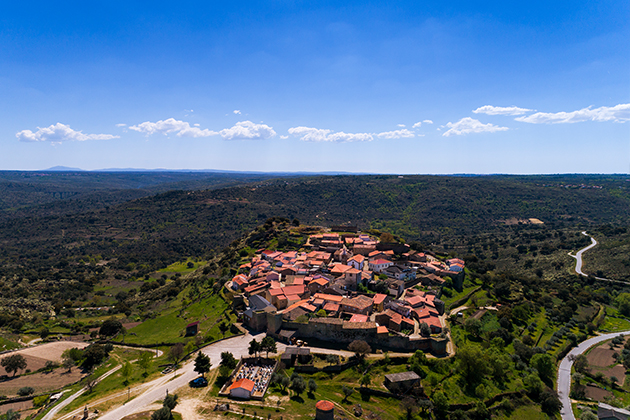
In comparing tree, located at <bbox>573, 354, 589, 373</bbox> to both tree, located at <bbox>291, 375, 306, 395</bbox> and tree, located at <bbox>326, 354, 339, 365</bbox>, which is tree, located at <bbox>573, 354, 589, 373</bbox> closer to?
tree, located at <bbox>326, 354, 339, 365</bbox>

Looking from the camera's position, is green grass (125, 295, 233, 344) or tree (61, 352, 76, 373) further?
green grass (125, 295, 233, 344)

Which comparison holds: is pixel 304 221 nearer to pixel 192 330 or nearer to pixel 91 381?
pixel 192 330

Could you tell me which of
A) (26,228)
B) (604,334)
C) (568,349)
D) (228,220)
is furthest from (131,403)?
(26,228)

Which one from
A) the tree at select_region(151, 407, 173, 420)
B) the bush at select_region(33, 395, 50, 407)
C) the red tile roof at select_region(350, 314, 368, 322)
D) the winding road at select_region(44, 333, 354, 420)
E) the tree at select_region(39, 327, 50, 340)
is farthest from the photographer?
the tree at select_region(39, 327, 50, 340)

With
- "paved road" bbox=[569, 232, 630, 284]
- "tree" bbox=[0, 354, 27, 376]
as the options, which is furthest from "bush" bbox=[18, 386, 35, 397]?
"paved road" bbox=[569, 232, 630, 284]

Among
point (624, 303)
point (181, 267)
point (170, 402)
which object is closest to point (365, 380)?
point (170, 402)
